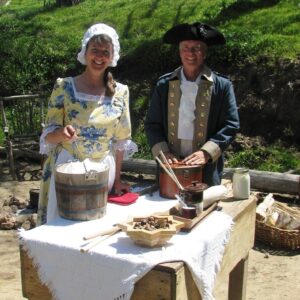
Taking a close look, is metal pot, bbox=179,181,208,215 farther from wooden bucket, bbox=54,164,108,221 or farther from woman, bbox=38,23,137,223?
woman, bbox=38,23,137,223

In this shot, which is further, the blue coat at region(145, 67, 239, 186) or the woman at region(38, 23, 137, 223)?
the blue coat at region(145, 67, 239, 186)

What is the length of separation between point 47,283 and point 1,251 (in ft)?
8.85

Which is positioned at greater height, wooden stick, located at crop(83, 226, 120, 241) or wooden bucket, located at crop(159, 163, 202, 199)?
wooden bucket, located at crop(159, 163, 202, 199)

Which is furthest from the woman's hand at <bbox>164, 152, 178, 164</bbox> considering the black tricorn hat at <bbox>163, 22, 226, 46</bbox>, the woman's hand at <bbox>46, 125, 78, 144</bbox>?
the black tricorn hat at <bbox>163, 22, 226, 46</bbox>

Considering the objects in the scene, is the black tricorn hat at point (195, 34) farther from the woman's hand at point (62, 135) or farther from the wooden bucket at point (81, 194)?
the wooden bucket at point (81, 194)

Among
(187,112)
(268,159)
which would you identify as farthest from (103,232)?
(268,159)

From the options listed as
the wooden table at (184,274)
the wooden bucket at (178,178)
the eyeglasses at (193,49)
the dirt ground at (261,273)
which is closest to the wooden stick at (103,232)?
the wooden table at (184,274)

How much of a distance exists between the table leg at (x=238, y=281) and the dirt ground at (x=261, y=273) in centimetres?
57

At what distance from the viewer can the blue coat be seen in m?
3.22

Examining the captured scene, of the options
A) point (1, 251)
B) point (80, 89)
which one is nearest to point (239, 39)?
point (1, 251)

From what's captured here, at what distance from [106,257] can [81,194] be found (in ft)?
1.32

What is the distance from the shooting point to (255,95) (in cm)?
776

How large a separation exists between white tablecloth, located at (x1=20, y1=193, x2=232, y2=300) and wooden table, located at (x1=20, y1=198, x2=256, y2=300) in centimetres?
4

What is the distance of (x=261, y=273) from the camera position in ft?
14.7
